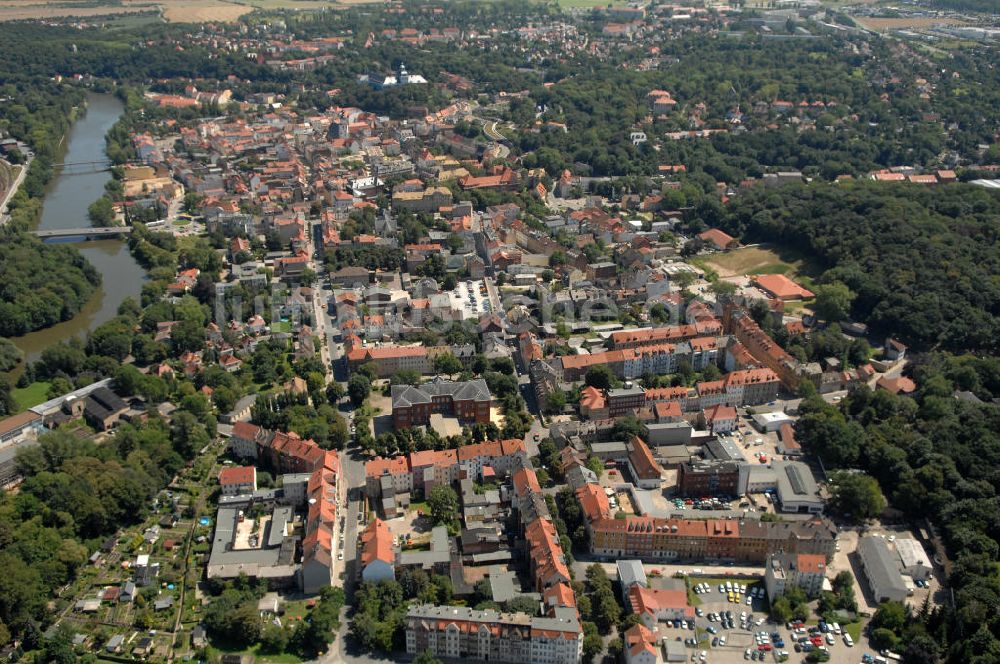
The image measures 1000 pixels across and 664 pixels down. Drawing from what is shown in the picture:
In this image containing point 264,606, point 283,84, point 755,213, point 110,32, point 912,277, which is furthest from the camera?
point 110,32

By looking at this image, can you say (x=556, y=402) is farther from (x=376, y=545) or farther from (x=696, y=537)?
(x=376, y=545)

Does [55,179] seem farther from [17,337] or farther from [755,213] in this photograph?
[755,213]

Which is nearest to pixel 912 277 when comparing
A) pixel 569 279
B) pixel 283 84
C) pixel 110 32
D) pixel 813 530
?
pixel 569 279

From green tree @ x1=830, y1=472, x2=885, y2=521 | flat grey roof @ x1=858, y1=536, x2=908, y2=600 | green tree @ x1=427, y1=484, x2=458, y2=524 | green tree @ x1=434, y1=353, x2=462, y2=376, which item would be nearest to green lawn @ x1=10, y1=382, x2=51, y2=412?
green tree @ x1=434, y1=353, x2=462, y2=376

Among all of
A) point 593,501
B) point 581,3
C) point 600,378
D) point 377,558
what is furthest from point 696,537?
point 581,3

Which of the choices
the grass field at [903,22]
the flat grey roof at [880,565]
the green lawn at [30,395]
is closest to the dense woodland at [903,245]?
the flat grey roof at [880,565]

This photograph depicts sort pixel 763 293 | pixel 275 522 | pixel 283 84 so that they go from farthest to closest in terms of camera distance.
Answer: pixel 283 84 → pixel 763 293 → pixel 275 522

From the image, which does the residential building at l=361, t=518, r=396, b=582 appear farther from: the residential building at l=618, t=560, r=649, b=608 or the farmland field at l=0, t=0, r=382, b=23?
the farmland field at l=0, t=0, r=382, b=23

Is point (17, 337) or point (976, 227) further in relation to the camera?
point (976, 227)
